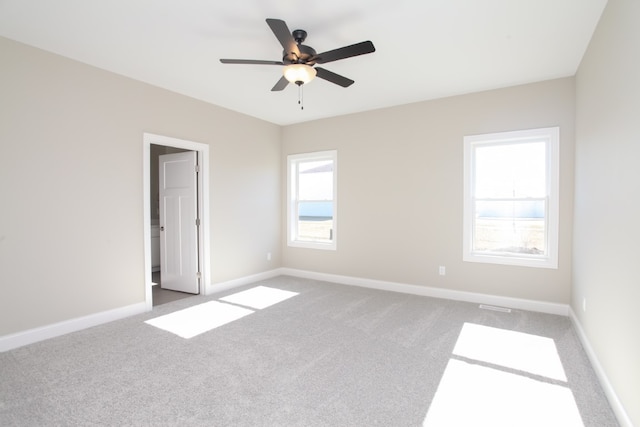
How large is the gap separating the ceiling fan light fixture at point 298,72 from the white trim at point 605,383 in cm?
308

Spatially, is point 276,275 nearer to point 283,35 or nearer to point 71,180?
point 71,180

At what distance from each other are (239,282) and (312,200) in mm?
1919

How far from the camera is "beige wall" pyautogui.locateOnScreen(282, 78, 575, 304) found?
3.73 meters

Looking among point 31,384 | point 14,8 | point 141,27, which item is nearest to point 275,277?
point 31,384

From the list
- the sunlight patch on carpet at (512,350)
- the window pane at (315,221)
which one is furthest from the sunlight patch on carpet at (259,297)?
the sunlight patch on carpet at (512,350)

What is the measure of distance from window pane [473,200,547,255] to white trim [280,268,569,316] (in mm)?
608

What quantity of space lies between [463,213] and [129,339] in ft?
13.6

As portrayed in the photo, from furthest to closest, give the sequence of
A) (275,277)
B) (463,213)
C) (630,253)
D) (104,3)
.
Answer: (275,277) → (463,213) → (104,3) → (630,253)

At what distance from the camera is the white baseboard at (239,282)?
4668mm

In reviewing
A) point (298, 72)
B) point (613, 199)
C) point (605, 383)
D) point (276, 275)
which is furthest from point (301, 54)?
point (276, 275)

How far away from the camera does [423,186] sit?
452 centimetres

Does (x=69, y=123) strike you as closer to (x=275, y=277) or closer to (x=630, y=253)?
(x=275, y=277)

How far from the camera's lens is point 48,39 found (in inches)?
111

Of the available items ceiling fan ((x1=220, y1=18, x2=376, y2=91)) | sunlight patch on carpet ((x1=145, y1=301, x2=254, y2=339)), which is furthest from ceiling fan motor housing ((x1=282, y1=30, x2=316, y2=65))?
sunlight patch on carpet ((x1=145, y1=301, x2=254, y2=339))
